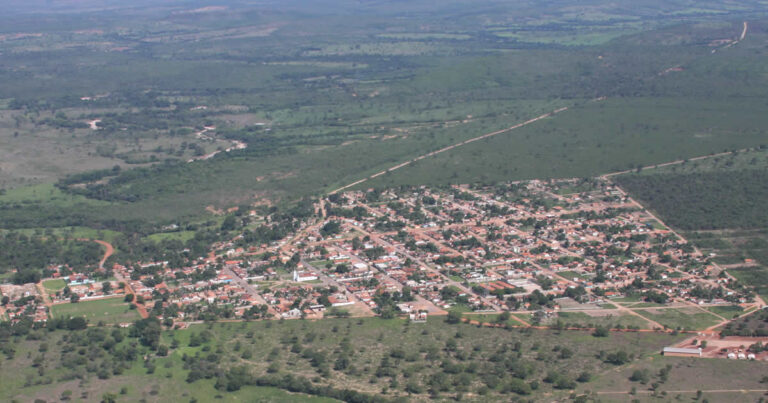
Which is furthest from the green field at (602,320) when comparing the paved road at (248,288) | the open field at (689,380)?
the paved road at (248,288)

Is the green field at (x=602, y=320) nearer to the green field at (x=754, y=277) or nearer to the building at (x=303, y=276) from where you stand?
the green field at (x=754, y=277)

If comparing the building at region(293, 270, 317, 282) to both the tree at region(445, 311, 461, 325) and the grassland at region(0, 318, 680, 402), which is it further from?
the tree at region(445, 311, 461, 325)

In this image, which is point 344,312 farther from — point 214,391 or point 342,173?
point 342,173

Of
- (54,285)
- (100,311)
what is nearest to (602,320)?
(100,311)

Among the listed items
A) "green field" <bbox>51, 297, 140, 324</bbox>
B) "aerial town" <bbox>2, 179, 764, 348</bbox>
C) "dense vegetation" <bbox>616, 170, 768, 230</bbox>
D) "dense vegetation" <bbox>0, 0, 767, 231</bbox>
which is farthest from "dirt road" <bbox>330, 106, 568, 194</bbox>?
"green field" <bbox>51, 297, 140, 324</bbox>

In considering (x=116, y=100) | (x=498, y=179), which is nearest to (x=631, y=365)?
(x=498, y=179)

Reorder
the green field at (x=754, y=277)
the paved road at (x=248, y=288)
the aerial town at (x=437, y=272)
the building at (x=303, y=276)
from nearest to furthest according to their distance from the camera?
the aerial town at (x=437, y=272)
the paved road at (x=248, y=288)
the green field at (x=754, y=277)
the building at (x=303, y=276)

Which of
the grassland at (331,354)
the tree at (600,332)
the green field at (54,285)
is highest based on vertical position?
the tree at (600,332)
